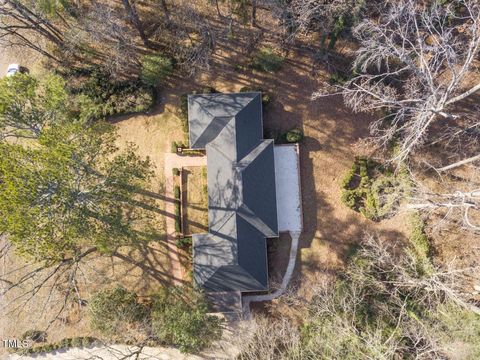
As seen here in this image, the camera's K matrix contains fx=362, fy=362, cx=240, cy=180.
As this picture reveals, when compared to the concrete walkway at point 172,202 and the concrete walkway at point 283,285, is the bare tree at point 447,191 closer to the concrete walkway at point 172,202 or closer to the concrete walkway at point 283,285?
the concrete walkway at point 283,285

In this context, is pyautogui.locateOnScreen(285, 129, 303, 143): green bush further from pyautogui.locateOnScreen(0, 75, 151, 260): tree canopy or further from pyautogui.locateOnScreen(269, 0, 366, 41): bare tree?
pyautogui.locateOnScreen(0, 75, 151, 260): tree canopy

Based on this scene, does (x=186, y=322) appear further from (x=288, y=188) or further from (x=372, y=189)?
(x=372, y=189)

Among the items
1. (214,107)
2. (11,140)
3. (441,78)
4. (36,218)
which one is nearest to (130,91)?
(214,107)

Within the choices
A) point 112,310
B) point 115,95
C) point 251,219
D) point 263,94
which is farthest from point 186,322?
point 115,95

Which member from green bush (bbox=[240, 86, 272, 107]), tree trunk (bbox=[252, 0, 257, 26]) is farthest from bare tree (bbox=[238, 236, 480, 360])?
tree trunk (bbox=[252, 0, 257, 26])

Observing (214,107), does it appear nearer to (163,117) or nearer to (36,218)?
(163,117)

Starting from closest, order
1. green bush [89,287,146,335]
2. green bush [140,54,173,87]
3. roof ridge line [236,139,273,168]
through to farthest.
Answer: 1. green bush [89,287,146,335]
2. roof ridge line [236,139,273,168]
3. green bush [140,54,173,87]
